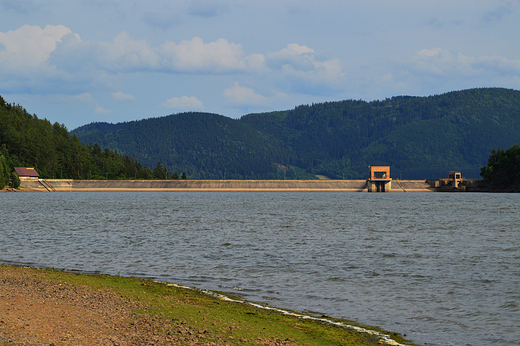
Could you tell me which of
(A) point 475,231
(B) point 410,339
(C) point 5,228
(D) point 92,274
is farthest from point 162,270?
Result: (A) point 475,231

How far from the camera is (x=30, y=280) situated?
2370cm

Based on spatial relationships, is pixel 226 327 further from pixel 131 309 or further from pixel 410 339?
pixel 410 339

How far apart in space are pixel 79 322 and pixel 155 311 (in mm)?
3346

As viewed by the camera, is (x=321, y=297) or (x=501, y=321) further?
(x=321, y=297)

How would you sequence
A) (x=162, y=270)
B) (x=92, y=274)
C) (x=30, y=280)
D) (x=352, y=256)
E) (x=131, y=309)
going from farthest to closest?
(x=352, y=256)
(x=162, y=270)
(x=92, y=274)
(x=30, y=280)
(x=131, y=309)

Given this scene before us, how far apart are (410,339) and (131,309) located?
10358 millimetres

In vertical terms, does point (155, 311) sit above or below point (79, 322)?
below

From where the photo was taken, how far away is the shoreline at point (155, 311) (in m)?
14.9

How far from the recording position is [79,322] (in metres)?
15.4

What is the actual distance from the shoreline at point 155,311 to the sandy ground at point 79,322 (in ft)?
0.09

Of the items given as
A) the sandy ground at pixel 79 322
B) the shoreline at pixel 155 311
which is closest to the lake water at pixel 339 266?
the shoreline at pixel 155 311

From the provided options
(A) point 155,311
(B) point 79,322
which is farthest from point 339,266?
(B) point 79,322

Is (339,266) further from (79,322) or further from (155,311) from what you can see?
(79,322)

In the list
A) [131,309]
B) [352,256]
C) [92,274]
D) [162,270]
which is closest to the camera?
[131,309]
